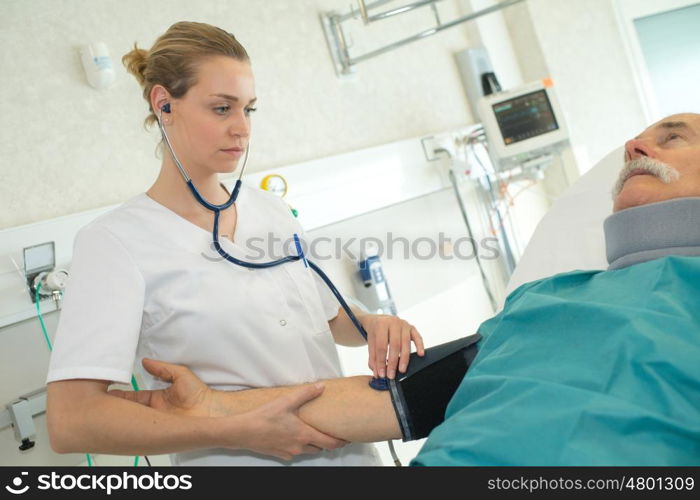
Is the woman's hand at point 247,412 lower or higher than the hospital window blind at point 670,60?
lower

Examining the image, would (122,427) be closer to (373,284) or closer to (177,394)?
(177,394)

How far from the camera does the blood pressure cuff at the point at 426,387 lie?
1201 millimetres

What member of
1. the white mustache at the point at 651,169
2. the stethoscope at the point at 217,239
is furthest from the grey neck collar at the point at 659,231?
the stethoscope at the point at 217,239

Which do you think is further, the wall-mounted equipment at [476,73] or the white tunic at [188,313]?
the wall-mounted equipment at [476,73]

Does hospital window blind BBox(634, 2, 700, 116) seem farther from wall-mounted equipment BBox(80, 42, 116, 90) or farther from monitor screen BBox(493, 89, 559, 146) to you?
wall-mounted equipment BBox(80, 42, 116, 90)

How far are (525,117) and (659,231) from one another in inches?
62.2

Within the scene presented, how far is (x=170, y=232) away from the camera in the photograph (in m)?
1.21

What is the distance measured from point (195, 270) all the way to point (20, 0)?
902mm

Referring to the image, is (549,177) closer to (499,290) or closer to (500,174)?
(500,174)

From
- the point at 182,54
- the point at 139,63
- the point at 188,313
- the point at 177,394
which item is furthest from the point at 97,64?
the point at 177,394

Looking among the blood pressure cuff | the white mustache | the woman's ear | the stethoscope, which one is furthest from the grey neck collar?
the woman's ear

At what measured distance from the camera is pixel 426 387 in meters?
1.21

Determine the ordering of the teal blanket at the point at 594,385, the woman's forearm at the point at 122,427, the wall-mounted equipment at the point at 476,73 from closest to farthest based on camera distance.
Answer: the teal blanket at the point at 594,385
the woman's forearm at the point at 122,427
the wall-mounted equipment at the point at 476,73

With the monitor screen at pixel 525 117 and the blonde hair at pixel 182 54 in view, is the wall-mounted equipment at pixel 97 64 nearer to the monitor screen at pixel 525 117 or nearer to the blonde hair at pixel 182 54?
the blonde hair at pixel 182 54
